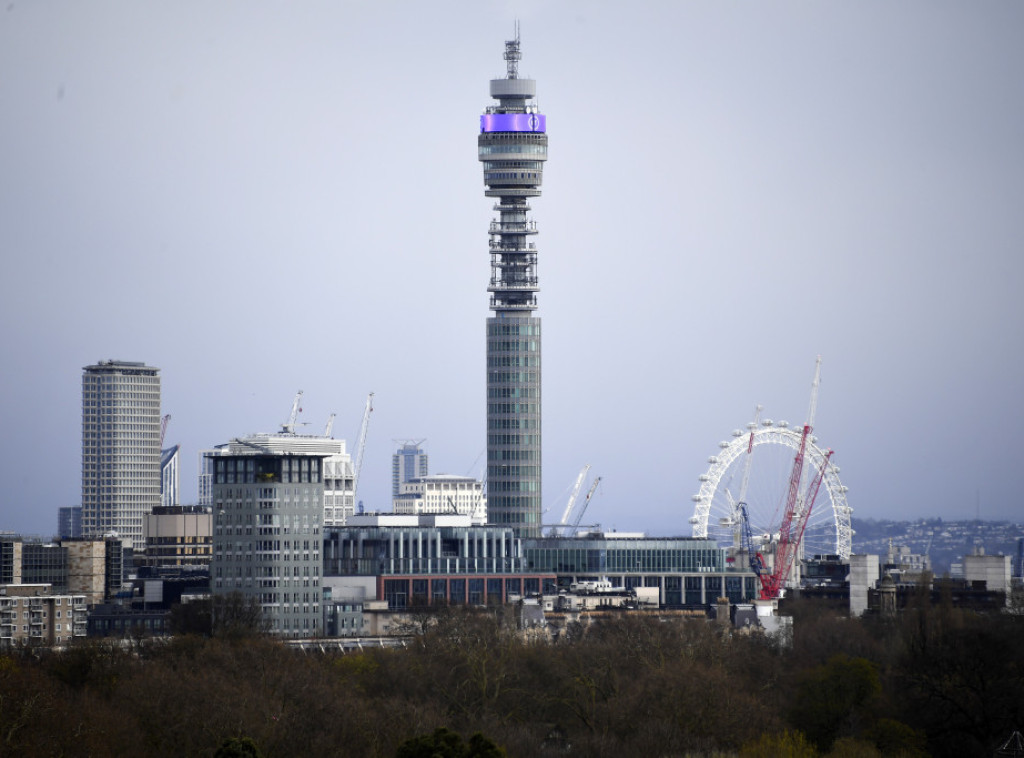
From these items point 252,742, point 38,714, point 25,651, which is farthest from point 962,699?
point 25,651

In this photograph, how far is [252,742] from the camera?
107 m

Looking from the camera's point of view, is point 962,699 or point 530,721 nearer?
point 962,699

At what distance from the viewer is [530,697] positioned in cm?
14712

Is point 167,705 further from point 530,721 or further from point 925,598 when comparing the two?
point 925,598

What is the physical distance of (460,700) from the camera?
146 meters

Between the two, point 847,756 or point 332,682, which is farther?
point 332,682

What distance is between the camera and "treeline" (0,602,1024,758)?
11638 centimetres

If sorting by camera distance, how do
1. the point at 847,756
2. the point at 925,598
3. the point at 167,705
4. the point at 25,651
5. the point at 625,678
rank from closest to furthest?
1. the point at 847,756
2. the point at 167,705
3. the point at 625,678
4. the point at 25,651
5. the point at 925,598

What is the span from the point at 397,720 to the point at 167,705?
1227 centimetres

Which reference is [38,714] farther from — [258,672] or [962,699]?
[962,699]

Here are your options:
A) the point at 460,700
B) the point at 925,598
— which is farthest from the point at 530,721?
the point at 925,598

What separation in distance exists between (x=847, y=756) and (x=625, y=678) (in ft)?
108

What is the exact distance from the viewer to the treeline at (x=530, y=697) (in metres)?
116

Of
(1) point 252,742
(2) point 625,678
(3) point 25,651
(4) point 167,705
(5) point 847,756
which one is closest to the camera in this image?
(1) point 252,742
